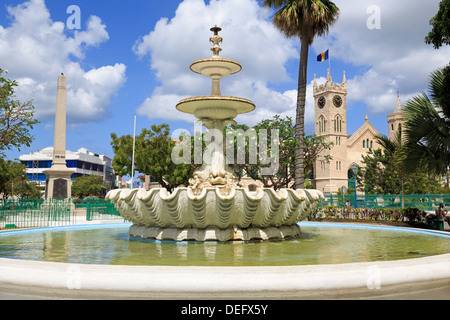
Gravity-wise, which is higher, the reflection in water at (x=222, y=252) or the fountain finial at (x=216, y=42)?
the fountain finial at (x=216, y=42)

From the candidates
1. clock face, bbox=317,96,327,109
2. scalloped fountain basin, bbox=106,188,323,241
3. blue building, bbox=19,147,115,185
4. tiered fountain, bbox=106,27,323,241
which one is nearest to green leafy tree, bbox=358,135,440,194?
tiered fountain, bbox=106,27,323,241

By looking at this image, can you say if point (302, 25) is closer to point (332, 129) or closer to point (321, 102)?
point (332, 129)

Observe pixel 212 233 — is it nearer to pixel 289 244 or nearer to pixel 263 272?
pixel 289 244

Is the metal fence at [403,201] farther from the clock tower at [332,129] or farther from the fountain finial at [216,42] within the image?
the clock tower at [332,129]

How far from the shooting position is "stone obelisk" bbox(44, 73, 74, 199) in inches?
1056

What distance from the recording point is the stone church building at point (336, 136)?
253ft

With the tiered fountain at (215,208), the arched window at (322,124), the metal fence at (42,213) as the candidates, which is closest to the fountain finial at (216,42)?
the tiered fountain at (215,208)

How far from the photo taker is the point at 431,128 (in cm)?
1187

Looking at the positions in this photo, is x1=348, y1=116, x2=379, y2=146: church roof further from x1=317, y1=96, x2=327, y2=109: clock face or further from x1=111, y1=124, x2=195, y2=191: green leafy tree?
x1=111, y1=124, x2=195, y2=191: green leafy tree

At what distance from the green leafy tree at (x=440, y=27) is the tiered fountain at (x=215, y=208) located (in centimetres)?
669
